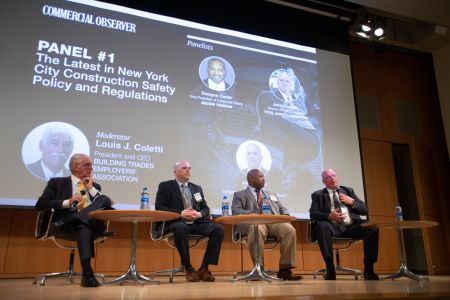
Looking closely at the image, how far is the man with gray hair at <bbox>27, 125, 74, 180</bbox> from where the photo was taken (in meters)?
3.85

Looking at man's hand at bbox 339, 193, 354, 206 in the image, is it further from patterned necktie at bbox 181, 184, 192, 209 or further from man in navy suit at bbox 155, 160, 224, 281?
patterned necktie at bbox 181, 184, 192, 209

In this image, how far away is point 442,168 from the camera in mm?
6652

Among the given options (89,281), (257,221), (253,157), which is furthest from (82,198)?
(253,157)

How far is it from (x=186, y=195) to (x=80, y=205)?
3.38ft

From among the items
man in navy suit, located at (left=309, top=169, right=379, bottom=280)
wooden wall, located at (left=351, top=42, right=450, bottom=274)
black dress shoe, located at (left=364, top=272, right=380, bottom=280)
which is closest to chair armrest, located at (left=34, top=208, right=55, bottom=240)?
man in navy suit, located at (left=309, top=169, right=379, bottom=280)

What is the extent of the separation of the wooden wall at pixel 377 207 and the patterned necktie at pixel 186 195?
911 mm

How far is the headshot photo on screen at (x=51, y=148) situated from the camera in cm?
384

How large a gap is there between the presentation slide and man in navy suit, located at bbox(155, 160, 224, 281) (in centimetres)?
48

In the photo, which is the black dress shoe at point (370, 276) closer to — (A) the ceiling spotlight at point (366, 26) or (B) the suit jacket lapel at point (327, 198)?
(B) the suit jacket lapel at point (327, 198)

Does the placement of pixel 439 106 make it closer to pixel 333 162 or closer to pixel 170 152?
pixel 333 162

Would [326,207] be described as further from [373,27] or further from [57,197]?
[373,27]

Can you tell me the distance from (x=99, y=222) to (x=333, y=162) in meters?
3.20

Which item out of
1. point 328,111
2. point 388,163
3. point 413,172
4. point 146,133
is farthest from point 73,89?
point 413,172

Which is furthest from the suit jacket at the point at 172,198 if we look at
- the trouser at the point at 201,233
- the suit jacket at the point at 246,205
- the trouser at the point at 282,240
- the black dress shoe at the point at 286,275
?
the black dress shoe at the point at 286,275
